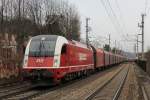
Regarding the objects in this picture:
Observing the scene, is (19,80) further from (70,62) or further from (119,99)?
(119,99)

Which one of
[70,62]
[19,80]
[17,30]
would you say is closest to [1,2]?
[17,30]

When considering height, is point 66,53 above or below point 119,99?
above

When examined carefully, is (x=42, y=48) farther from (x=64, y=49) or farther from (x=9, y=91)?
(x=9, y=91)

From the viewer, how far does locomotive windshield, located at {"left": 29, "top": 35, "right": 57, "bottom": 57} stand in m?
22.2

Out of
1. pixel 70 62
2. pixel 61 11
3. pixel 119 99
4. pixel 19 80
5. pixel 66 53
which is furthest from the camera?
pixel 61 11

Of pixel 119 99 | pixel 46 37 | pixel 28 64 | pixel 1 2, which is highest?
pixel 1 2

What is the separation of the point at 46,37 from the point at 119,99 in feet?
24.7

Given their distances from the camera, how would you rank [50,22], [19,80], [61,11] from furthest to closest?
[61,11]
[50,22]
[19,80]

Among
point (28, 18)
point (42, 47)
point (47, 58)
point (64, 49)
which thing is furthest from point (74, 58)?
point (28, 18)

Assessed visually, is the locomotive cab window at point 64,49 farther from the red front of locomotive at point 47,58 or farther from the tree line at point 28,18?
the tree line at point 28,18

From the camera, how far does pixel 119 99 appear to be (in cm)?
1712

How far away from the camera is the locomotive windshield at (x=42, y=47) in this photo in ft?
72.7

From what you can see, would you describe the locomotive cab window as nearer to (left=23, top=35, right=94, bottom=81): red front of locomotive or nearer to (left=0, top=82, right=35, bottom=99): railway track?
(left=23, top=35, right=94, bottom=81): red front of locomotive

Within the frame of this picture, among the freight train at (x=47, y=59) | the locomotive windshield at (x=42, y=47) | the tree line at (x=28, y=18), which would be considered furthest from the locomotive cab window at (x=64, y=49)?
the tree line at (x=28, y=18)
